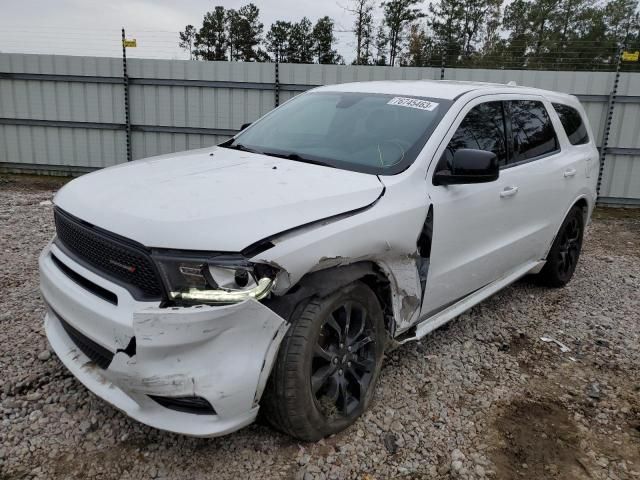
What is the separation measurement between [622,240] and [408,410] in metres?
6.00

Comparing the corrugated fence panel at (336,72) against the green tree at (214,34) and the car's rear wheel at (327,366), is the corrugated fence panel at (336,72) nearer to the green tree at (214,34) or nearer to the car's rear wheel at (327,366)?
the car's rear wheel at (327,366)

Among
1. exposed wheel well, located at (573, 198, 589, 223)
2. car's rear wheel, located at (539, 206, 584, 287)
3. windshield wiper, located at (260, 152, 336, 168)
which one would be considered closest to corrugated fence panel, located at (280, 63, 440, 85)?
exposed wheel well, located at (573, 198, 589, 223)

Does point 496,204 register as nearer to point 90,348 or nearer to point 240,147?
point 240,147

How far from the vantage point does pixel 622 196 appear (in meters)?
9.62

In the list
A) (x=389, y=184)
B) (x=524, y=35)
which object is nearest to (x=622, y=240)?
(x=389, y=184)

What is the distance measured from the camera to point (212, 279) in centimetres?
207

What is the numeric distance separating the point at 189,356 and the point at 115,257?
567 mm

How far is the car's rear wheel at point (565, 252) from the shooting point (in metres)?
4.78

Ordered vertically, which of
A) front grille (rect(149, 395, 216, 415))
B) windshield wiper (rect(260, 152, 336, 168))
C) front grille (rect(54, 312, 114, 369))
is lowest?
front grille (rect(149, 395, 216, 415))

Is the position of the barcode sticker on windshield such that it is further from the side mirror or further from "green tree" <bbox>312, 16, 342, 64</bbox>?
"green tree" <bbox>312, 16, 342, 64</bbox>

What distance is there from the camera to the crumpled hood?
2096mm

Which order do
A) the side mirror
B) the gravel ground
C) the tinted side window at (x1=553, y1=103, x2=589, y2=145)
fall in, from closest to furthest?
the gravel ground → the side mirror → the tinted side window at (x1=553, y1=103, x2=589, y2=145)

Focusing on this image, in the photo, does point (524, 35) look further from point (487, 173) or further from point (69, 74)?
point (487, 173)

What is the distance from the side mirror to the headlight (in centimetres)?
136
